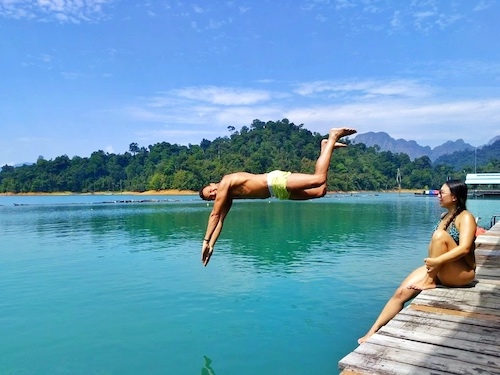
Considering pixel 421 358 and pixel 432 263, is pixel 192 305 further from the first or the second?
pixel 421 358

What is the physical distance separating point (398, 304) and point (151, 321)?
21.7ft

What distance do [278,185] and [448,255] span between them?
2.35m

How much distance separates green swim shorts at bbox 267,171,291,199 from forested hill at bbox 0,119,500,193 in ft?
412

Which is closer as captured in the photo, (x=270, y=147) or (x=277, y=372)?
(x=277, y=372)

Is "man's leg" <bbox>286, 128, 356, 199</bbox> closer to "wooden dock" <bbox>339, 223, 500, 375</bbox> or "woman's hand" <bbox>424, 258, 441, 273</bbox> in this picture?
"woman's hand" <bbox>424, 258, 441, 273</bbox>

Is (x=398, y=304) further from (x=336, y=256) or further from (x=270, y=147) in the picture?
(x=270, y=147)

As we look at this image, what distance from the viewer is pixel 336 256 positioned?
18.9m

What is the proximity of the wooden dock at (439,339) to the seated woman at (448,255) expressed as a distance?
164 millimetres

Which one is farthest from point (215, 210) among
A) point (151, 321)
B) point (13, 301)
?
point (13, 301)

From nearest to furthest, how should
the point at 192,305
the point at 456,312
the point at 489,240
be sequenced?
the point at 456,312
the point at 489,240
the point at 192,305

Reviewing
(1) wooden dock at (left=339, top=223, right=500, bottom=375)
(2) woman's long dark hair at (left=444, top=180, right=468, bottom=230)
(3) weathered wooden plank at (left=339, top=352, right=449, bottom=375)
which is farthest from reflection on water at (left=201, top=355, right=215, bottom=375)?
(2) woman's long dark hair at (left=444, top=180, right=468, bottom=230)

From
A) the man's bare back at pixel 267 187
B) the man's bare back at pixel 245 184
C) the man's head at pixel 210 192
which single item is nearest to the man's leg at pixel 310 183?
the man's bare back at pixel 267 187

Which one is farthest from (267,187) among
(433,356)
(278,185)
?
(433,356)

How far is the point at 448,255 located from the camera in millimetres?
5504
